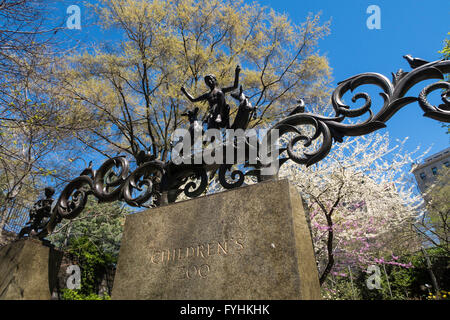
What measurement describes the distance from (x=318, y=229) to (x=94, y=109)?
10669mm

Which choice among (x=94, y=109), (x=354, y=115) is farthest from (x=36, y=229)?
(x=94, y=109)

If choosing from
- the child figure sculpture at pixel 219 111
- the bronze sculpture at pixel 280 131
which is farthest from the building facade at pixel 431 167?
the child figure sculpture at pixel 219 111

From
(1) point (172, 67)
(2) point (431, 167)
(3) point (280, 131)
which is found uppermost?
(2) point (431, 167)

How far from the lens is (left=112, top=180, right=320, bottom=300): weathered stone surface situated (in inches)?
88.7

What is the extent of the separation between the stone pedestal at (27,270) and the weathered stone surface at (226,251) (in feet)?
5.50

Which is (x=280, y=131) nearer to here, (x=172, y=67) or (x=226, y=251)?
(x=226, y=251)

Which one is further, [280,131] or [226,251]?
[280,131]

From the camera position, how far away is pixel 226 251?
254 centimetres

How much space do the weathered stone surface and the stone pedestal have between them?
168 centimetres

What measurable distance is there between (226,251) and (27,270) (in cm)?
318

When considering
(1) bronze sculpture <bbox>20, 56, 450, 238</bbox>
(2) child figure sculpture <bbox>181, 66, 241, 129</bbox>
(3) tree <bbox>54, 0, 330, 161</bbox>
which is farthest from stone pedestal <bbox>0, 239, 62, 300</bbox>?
(3) tree <bbox>54, 0, 330, 161</bbox>

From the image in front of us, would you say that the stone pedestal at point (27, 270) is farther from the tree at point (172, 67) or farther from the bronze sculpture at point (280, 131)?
the tree at point (172, 67)

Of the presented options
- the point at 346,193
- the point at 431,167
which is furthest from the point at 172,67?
the point at 431,167
